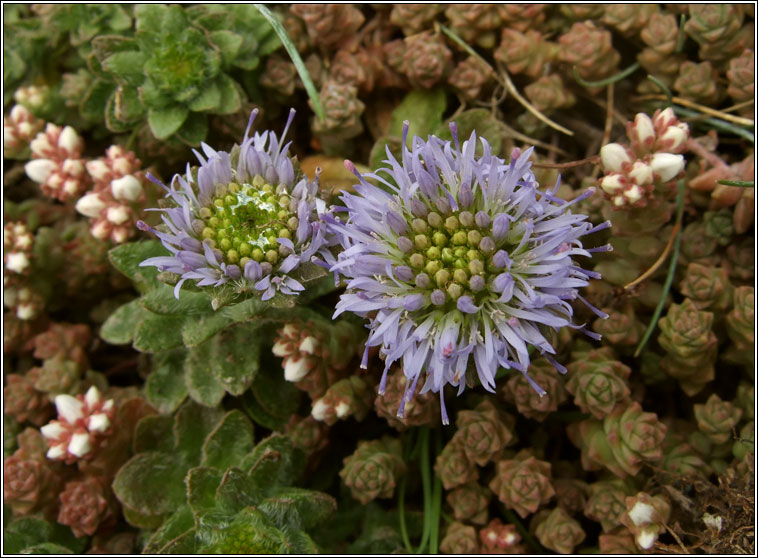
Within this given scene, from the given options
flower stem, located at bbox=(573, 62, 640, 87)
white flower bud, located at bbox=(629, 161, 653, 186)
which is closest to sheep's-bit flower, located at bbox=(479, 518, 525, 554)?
white flower bud, located at bbox=(629, 161, 653, 186)

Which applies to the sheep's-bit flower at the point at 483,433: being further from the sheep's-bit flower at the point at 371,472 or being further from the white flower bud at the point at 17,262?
the white flower bud at the point at 17,262

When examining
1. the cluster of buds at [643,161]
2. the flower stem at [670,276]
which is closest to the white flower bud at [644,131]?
the cluster of buds at [643,161]

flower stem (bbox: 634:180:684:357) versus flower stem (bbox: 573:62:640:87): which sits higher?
flower stem (bbox: 573:62:640:87)

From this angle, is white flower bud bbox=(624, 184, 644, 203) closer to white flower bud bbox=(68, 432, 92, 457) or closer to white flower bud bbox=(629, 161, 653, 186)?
white flower bud bbox=(629, 161, 653, 186)

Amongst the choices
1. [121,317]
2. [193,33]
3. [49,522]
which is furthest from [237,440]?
[193,33]

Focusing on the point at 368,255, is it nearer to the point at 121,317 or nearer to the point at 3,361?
the point at 121,317

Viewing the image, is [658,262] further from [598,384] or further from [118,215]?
[118,215]
